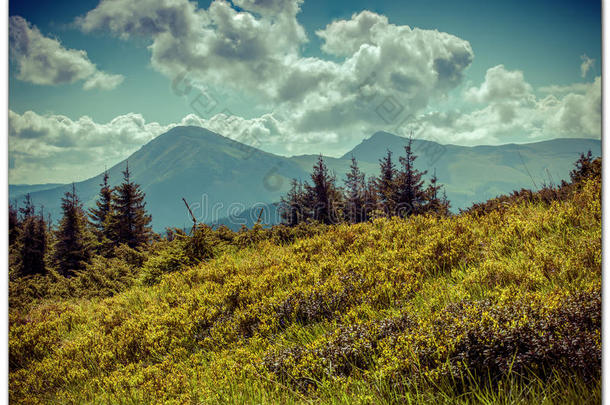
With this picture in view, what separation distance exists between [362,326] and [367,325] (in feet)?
0.16

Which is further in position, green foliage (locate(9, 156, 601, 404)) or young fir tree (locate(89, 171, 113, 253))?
young fir tree (locate(89, 171, 113, 253))

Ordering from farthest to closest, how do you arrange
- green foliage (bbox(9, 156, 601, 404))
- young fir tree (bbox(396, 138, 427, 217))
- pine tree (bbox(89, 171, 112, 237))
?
young fir tree (bbox(396, 138, 427, 217)), pine tree (bbox(89, 171, 112, 237)), green foliage (bbox(9, 156, 601, 404))

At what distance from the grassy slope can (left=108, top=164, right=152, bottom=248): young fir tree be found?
597 inches

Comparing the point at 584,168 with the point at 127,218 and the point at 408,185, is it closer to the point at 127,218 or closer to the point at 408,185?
the point at 408,185

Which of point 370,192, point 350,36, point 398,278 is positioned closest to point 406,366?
point 398,278

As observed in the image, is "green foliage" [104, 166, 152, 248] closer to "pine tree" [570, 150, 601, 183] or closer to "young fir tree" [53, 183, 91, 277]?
"young fir tree" [53, 183, 91, 277]

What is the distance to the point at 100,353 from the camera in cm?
451

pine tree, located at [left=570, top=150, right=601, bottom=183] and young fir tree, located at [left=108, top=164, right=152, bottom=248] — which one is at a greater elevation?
pine tree, located at [left=570, top=150, right=601, bottom=183]

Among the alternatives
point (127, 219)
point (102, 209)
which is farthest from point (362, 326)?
point (102, 209)

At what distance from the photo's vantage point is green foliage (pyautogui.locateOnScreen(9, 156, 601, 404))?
7.30ft

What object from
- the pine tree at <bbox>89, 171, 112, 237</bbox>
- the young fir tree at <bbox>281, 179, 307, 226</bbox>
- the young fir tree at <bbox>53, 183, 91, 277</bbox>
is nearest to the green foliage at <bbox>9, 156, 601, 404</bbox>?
the young fir tree at <bbox>53, 183, 91, 277</bbox>

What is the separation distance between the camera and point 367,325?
3.12 metres

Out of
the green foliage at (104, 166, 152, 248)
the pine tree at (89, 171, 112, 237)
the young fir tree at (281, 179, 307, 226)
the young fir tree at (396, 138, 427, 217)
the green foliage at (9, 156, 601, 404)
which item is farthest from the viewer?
the young fir tree at (396, 138, 427, 217)

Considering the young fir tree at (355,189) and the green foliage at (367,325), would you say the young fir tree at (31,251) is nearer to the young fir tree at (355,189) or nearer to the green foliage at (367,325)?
the green foliage at (367,325)
